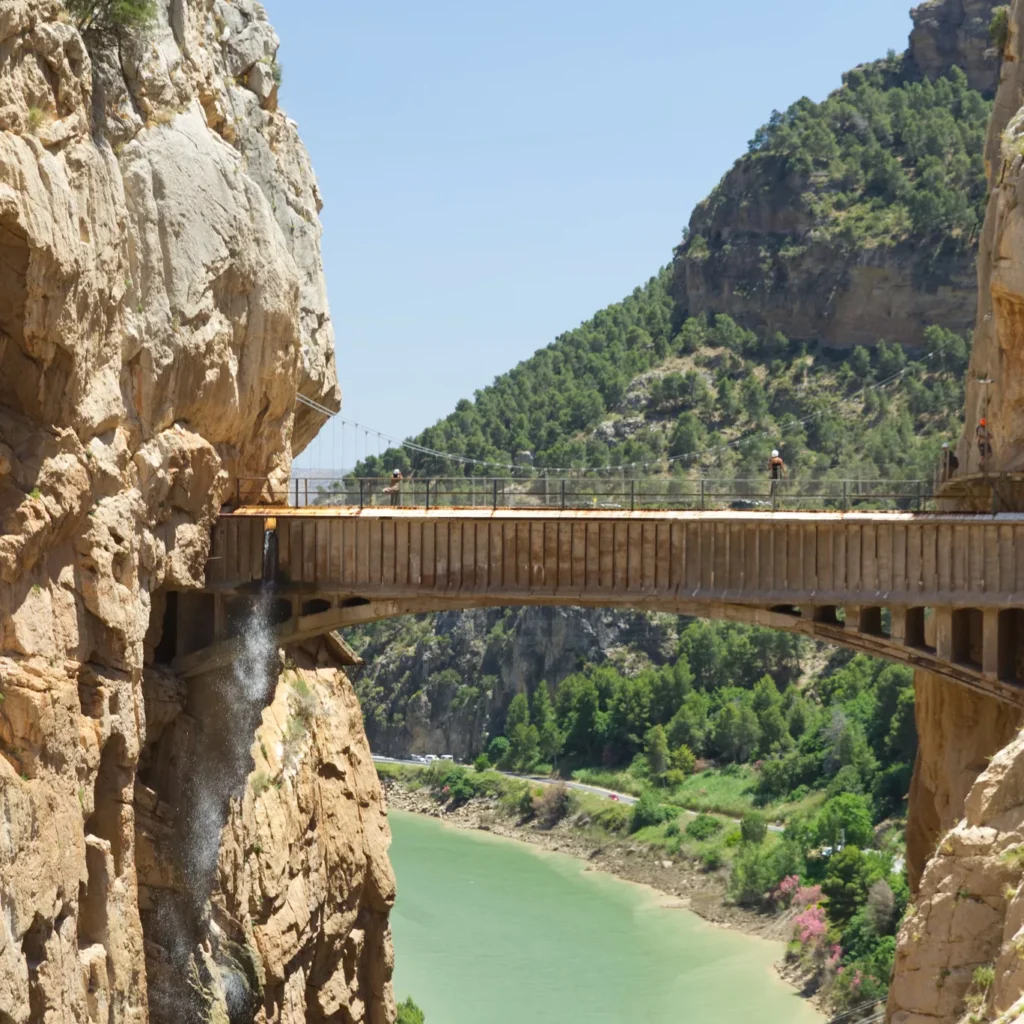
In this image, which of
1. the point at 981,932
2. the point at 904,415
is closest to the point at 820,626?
the point at 981,932

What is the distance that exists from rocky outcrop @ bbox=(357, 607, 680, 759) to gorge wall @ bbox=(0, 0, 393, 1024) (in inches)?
2625

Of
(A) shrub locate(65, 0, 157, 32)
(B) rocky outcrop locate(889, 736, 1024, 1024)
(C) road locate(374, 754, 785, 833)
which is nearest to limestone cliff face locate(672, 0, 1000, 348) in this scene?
(C) road locate(374, 754, 785, 833)

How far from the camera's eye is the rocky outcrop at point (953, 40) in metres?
110

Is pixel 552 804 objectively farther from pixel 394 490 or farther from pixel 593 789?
pixel 394 490

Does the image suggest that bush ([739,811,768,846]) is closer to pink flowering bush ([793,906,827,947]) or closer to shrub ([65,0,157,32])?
pink flowering bush ([793,906,827,947])

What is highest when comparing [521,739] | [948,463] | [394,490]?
[948,463]

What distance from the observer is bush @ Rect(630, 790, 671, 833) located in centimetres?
7738

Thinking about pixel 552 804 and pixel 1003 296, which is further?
pixel 552 804

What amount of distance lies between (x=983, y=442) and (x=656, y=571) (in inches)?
243

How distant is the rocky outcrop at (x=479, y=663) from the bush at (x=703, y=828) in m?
23.3

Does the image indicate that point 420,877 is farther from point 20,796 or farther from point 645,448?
point 20,796

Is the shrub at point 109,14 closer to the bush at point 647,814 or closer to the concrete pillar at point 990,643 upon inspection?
the concrete pillar at point 990,643

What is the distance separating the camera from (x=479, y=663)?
107m

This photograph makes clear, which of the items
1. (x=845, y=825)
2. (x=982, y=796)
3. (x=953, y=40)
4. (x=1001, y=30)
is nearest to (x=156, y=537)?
(x=982, y=796)
